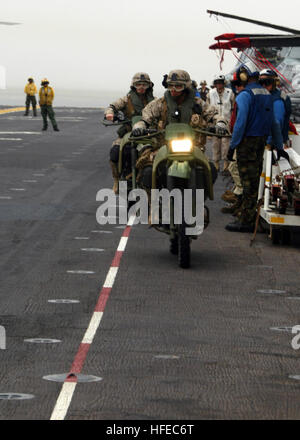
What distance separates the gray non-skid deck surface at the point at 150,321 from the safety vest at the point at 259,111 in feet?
4.64

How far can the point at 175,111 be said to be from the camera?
492 inches

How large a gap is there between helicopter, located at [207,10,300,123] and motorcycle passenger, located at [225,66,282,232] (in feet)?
15.3

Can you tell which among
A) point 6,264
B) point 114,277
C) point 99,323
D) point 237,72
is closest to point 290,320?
point 99,323

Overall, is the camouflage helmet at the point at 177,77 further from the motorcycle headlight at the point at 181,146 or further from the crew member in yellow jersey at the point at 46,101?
the crew member in yellow jersey at the point at 46,101

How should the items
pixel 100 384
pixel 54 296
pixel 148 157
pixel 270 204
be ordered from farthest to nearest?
pixel 270 204 < pixel 148 157 < pixel 54 296 < pixel 100 384

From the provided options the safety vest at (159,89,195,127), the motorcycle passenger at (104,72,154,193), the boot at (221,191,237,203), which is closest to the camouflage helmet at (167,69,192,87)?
the safety vest at (159,89,195,127)

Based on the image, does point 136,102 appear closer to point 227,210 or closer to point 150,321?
point 227,210

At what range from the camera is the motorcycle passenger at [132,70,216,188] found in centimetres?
1235

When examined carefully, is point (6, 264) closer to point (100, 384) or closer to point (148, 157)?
point (148, 157)

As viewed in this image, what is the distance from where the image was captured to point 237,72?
15.3m

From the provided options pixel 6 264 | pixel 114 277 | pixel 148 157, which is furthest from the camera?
pixel 148 157

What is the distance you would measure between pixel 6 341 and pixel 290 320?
2.56m

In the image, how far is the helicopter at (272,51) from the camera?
21.0 m

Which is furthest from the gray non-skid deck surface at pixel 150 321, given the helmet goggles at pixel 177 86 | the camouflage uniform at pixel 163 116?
the helmet goggles at pixel 177 86
